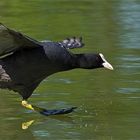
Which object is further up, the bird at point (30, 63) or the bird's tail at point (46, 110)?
the bird at point (30, 63)

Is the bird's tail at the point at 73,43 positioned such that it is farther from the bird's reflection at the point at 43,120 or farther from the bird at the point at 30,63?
the bird's reflection at the point at 43,120

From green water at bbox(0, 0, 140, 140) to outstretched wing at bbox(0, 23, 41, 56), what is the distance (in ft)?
2.55

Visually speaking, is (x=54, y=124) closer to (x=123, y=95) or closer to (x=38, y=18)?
(x=123, y=95)

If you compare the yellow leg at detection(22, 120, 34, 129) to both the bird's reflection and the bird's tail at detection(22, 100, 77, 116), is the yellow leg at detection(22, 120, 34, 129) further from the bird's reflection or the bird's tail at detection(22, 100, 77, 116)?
the bird's tail at detection(22, 100, 77, 116)

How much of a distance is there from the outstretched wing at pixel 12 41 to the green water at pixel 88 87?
0.78m

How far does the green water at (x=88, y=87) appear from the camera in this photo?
8680mm

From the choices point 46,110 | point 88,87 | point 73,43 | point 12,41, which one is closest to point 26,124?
point 46,110

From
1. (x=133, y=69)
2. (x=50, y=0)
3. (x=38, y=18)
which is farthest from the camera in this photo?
(x=50, y=0)

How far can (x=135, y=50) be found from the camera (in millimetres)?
12109

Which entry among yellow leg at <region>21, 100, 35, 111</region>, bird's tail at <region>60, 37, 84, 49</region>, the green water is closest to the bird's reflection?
the green water

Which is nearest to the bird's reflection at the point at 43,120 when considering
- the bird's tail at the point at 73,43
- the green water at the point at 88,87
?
the green water at the point at 88,87

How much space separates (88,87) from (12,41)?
5.84 feet

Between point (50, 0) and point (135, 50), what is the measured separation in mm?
5632

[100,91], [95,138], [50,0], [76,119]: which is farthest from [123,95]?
[50,0]
